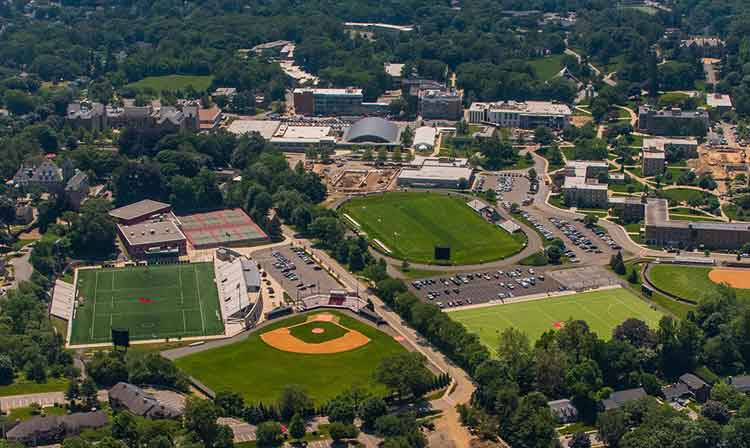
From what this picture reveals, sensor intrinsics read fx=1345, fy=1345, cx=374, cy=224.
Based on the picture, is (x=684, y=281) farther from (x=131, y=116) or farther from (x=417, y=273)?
(x=131, y=116)

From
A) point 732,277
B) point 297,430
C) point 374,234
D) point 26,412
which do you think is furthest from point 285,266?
point 732,277

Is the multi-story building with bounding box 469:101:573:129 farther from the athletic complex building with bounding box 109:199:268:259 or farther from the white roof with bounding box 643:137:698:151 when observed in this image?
the athletic complex building with bounding box 109:199:268:259

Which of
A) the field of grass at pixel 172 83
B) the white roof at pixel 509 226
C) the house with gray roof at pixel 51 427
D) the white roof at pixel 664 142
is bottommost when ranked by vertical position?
the field of grass at pixel 172 83

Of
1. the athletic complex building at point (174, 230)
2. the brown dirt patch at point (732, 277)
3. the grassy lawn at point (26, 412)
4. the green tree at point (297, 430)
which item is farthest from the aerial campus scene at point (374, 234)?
the brown dirt patch at point (732, 277)

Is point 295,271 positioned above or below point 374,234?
above

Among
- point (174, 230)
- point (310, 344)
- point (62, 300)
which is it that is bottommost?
point (62, 300)

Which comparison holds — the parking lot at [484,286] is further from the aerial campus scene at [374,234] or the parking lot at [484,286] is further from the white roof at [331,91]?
the white roof at [331,91]

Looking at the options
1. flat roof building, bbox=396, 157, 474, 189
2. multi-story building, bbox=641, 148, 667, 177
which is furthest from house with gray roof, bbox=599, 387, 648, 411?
multi-story building, bbox=641, 148, 667, 177
